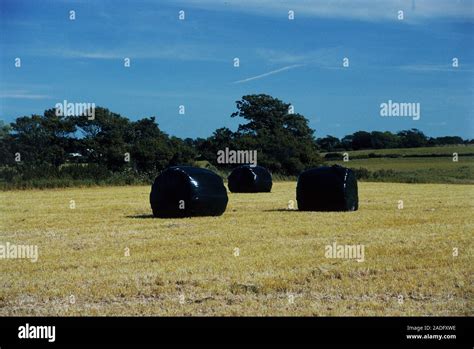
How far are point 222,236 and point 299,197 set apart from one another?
757cm

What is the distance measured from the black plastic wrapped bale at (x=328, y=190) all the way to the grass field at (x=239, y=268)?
8.14ft

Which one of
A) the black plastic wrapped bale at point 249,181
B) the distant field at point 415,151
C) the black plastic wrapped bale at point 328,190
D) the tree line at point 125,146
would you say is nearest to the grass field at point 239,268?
the black plastic wrapped bale at point 328,190

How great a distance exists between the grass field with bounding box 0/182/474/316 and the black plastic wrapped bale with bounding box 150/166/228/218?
715 millimetres

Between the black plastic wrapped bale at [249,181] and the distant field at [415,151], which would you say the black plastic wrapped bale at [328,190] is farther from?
the distant field at [415,151]

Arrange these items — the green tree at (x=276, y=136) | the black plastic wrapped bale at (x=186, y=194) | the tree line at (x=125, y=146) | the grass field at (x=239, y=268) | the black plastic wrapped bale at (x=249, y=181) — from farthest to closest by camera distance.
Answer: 1. the green tree at (x=276, y=136)
2. the tree line at (x=125, y=146)
3. the black plastic wrapped bale at (x=249, y=181)
4. the black plastic wrapped bale at (x=186, y=194)
5. the grass field at (x=239, y=268)

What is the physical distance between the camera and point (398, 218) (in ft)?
59.0

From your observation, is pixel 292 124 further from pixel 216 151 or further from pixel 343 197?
pixel 343 197

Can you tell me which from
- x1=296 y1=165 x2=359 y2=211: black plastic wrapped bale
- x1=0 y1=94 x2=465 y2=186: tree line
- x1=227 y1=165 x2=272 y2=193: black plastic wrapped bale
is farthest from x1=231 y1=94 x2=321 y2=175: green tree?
x1=296 y1=165 x2=359 y2=211: black plastic wrapped bale

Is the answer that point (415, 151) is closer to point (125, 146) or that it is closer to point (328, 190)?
point (125, 146)

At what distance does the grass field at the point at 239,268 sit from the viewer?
8.00m

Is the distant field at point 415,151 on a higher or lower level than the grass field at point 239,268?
higher

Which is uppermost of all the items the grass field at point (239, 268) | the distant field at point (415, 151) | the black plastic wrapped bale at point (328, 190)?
the distant field at point (415, 151)

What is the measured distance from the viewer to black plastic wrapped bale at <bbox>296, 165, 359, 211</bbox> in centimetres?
2059
